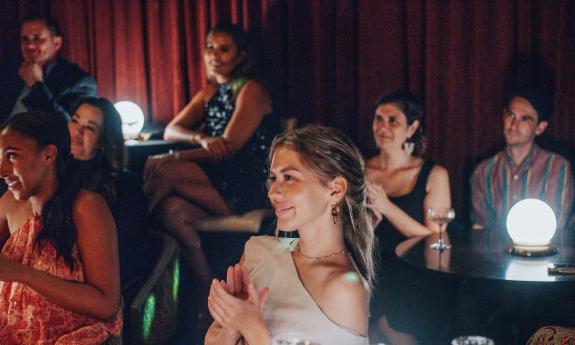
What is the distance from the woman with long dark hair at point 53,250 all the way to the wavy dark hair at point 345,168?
68 centimetres

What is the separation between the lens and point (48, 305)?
2.38 meters

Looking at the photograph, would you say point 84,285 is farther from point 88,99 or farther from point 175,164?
point 175,164

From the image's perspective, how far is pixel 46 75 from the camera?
4.79 meters

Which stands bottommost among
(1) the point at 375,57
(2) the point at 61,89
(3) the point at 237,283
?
(3) the point at 237,283

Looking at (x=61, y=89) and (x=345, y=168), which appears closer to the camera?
(x=345, y=168)

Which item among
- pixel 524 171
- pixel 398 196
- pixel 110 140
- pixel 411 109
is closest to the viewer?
pixel 110 140

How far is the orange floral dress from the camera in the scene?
2.37 meters

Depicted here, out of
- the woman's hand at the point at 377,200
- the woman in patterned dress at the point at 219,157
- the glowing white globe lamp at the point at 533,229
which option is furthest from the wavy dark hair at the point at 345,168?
the woman in patterned dress at the point at 219,157

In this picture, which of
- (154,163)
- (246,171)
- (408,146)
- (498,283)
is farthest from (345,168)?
(154,163)

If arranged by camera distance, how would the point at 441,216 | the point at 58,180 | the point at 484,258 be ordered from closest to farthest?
the point at 58,180 → the point at 484,258 → the point at 441,216

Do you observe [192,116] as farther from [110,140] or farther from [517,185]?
[517,185]

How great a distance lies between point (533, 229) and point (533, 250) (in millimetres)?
86

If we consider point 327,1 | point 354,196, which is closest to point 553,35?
point 327,1

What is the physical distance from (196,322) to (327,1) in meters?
2.00
